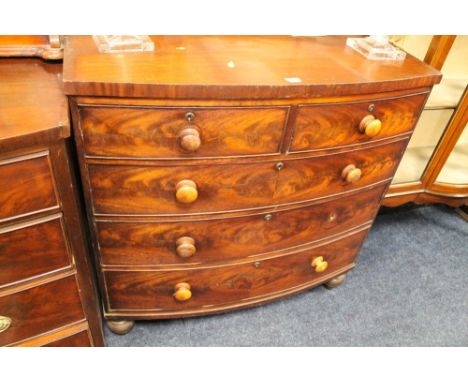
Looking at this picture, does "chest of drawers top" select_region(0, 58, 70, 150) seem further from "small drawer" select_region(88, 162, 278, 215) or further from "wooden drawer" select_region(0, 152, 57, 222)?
"small drawer" select_region(88, 162, 278, 215)

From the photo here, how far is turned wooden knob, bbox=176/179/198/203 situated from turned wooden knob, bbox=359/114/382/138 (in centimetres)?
45

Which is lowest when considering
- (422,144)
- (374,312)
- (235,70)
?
(374,312)

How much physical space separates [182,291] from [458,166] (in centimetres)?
126

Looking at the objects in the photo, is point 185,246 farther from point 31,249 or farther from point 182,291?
point 31,249

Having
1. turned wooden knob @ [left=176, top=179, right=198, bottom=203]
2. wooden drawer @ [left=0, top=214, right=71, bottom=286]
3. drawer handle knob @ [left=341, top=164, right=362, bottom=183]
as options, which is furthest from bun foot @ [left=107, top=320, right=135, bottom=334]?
drawer handle knob @ [left=341, top=164, right=362, bottom=183]

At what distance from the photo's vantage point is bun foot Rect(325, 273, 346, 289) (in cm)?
149

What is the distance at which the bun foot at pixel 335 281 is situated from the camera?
149 centimetres

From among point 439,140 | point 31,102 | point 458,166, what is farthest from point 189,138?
point 458,166

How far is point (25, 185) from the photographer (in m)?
0.72

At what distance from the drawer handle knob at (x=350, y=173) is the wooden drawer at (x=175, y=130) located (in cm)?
27

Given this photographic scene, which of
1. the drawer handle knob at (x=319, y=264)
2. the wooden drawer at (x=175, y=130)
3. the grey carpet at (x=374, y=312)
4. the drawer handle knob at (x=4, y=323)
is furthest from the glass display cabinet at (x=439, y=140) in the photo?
the drawer handle knob at (x=4, y=323)

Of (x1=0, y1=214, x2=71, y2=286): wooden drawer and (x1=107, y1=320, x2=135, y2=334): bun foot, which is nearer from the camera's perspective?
(x1=0, y1=214, x2=71, y2=286): wooden drawer

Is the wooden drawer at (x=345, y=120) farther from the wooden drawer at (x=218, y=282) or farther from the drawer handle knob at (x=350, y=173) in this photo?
the wooden drawer at (x=218, y=282)

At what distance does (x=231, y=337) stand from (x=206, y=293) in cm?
23
